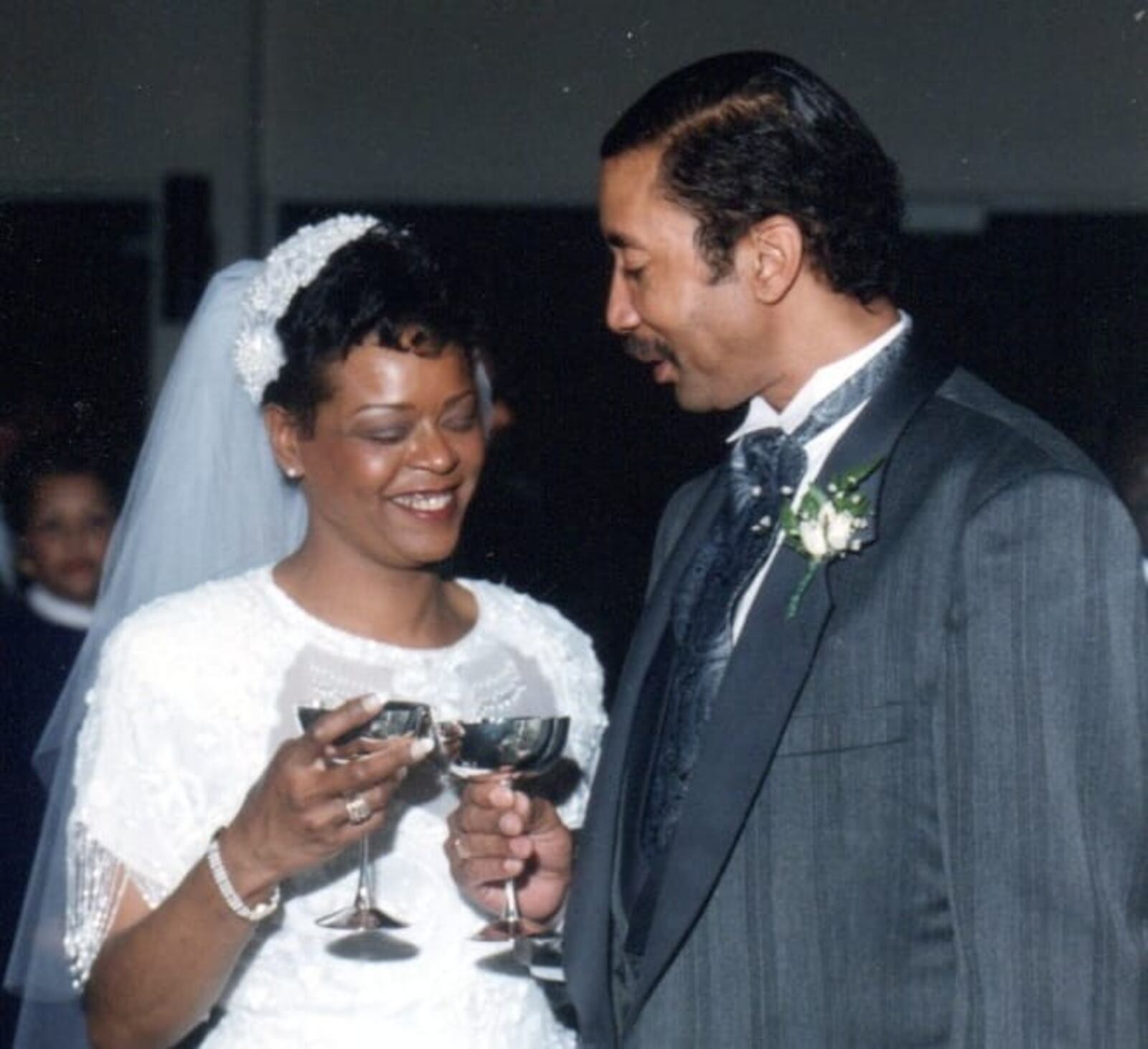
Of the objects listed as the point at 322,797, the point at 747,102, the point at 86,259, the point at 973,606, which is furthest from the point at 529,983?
the point at 86,259

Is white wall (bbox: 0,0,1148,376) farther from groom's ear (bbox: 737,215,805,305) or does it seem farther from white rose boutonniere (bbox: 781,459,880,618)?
white rose boutonniere (bbox: 781,459,880,618)

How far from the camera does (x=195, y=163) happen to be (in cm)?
689

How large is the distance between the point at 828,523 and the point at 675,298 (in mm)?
409

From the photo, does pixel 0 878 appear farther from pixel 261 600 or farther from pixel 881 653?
pixel 881 653

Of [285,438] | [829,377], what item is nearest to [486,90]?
[285,438]

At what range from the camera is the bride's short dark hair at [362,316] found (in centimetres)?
307

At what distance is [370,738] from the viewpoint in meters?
2.62

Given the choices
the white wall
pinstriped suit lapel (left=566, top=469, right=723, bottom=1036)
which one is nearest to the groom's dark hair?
pinstriped suit lapel (left=566, top=469, right=723, bottom=1036)

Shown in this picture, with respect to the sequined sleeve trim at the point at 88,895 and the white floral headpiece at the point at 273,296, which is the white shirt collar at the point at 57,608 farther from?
the sequined sleeve trim at the point at 88,895

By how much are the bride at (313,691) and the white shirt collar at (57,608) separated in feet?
3.72

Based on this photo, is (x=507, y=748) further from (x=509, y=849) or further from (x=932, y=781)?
(x=932, y=781)

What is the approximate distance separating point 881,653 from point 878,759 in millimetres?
125

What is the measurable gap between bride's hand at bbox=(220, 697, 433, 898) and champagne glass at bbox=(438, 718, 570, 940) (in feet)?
0.65

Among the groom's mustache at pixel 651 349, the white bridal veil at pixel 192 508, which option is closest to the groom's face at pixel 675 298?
the groom's mustache at pixel 651 349
